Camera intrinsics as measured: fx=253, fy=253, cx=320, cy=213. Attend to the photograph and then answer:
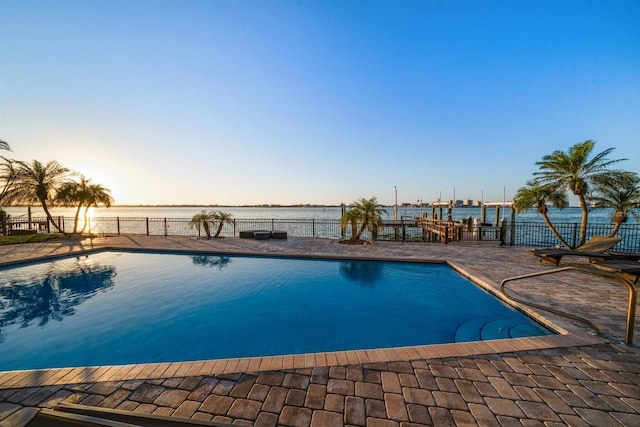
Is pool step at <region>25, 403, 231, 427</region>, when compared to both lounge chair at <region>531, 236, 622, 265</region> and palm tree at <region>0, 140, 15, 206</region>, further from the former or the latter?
palm tree at <region>0, 140, 15, 206</region>

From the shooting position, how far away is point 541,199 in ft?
36.3

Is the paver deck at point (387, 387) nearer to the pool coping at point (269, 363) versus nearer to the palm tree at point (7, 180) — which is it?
the pool coping at point (269, 363)

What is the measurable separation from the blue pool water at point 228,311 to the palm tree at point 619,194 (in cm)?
777

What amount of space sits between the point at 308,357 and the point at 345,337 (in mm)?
1644

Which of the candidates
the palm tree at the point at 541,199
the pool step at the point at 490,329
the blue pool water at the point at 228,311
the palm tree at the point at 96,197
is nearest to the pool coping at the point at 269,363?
the pool step at the point at 490,329

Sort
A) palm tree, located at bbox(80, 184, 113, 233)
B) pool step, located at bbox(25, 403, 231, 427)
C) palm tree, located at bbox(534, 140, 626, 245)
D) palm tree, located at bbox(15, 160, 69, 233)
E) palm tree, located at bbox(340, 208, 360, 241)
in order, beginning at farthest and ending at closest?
palm tree, located at bbox(80, 184, 113, 233)
palm tree, located at bbox(15, 160, 69, 233)
palm tree, located at bbox(340, 208, 360, 241)
palm tree, located at bbox(534, 140, 626, 245)
pool step, located at bbox(25, 403, 231, 427)

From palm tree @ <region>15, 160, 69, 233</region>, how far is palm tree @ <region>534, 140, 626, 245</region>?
25455 millimetres

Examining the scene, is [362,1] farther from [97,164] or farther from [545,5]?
[97,164]

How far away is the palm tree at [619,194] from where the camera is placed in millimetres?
9570

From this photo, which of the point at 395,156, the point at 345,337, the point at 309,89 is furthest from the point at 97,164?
the point at 395,156

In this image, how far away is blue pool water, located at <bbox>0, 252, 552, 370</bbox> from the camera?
4234 millimetres

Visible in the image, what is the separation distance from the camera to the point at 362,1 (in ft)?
31.2

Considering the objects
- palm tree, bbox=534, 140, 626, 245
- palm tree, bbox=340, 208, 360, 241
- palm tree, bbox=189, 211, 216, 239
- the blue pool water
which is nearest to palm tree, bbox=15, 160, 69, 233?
palm tree, bbox=189, 211, 216, 239

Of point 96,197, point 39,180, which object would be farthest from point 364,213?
point 39,180
